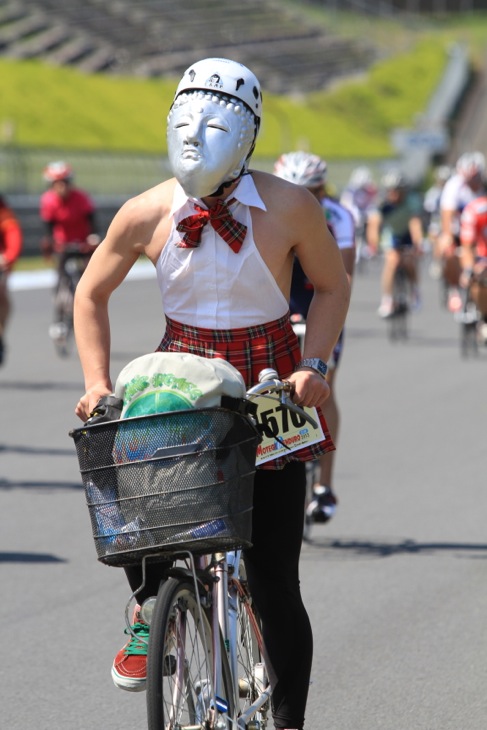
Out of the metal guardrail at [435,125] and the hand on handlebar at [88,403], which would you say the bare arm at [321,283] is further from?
the metal guardrail at [435,125]

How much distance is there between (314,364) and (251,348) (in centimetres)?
17

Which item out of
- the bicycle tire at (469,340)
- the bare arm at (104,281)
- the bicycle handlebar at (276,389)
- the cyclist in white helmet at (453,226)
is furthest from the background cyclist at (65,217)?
the bicycle handlebar at (276,389)

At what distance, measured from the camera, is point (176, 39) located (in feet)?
268

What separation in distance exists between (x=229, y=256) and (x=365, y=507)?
4.67m

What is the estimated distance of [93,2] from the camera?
81562 millimetres

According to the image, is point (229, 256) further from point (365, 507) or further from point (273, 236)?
point (365, 507)

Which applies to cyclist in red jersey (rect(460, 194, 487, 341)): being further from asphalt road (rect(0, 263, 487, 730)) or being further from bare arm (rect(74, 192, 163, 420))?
bare arm (rect(74, 192, 163, 420))

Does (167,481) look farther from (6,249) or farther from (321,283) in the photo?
(6,249)

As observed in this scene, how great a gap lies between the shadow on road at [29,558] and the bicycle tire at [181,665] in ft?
11.3

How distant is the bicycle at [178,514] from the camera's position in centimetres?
332

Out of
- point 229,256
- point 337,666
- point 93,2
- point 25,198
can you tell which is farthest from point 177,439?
point 93,2

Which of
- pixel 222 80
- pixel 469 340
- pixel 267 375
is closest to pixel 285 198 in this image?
pixel 222 80

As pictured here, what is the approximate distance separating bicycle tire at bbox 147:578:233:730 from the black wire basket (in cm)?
14

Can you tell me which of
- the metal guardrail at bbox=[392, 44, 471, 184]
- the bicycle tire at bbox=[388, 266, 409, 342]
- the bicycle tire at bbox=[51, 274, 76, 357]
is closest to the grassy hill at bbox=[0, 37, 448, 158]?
the metal guardrail at bbox=[392, 44, 471, 184]
